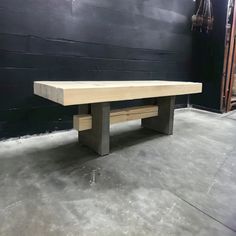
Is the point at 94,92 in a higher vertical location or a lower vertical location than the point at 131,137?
higher

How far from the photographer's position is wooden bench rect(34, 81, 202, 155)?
1.50m

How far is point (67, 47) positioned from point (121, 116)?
103 centimetres

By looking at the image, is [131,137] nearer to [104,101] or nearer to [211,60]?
[104,101]

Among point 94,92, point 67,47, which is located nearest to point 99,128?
point 94,92

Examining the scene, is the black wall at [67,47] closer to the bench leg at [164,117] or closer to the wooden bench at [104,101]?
the wooden bench at [104,101]

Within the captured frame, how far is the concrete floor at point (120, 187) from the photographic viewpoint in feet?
3.68

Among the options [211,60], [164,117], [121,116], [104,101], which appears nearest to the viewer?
[104,101]

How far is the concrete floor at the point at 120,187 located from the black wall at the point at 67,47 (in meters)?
0.31

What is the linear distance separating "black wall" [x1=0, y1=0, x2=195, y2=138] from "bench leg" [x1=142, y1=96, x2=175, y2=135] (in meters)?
0.79

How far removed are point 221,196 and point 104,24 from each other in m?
2.30

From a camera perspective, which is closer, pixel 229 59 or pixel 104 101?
pixel 104 101

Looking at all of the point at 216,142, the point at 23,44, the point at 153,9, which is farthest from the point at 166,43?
the point at 23,44

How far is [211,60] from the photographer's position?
390 cm

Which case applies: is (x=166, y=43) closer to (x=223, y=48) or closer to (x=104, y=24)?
(x=223, y=48)
